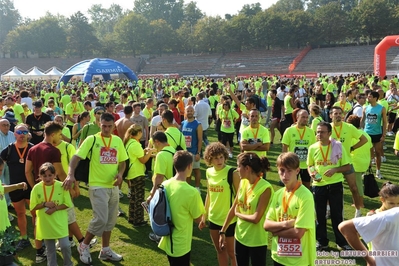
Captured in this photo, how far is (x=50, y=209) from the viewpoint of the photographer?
4848 mm

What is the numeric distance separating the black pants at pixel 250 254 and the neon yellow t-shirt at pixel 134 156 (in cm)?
293

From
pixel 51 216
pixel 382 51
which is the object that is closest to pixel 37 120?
pixel 51 216

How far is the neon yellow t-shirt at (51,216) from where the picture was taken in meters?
4.86

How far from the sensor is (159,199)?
3871mm

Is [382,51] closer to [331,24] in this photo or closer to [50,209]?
[50,209]

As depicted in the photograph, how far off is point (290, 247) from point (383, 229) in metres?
0.81

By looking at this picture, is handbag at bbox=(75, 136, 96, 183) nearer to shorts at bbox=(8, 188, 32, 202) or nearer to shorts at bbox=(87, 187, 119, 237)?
shorts at bbox=(87, 187, 119, 237)

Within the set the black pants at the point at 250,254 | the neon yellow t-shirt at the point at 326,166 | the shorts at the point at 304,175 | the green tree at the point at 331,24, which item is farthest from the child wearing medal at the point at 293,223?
the green tree at the point at 331,24

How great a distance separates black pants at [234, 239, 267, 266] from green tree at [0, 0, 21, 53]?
11911 cm

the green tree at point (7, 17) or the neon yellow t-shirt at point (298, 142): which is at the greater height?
the green tree at point (7, 17)

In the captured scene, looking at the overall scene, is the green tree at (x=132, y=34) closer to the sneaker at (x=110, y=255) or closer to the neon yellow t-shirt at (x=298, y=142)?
the neon yellow t-shirt at (x=298, y=142)

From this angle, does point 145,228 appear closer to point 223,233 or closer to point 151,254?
point 151,254

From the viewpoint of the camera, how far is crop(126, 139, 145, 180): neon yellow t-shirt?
6.54 m

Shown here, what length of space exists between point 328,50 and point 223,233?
60.3 metres
